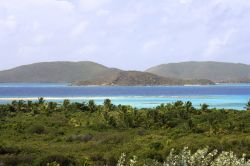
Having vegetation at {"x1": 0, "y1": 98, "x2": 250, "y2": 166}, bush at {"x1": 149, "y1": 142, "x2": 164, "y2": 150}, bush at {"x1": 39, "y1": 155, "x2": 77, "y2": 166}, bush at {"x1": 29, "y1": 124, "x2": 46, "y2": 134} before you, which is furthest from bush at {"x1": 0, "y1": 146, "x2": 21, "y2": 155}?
bush at {"x1": 29, "y1": 124, "x2": 46, "y2": 134}

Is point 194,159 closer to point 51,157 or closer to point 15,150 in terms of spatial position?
point 51,157

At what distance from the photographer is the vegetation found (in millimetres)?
28456

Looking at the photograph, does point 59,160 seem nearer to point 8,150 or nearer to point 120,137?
point 8,150

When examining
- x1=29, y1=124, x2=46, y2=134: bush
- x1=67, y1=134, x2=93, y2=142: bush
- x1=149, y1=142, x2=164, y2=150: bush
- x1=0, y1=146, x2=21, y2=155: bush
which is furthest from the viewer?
x1=29, y1=124, x2=46, y2=134: bush

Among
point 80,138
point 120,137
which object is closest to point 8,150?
point 80,138

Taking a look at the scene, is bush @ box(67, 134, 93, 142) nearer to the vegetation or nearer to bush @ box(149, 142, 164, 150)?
the vegetation

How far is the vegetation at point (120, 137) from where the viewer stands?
2846cm

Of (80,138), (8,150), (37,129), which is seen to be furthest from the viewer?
(37,129)

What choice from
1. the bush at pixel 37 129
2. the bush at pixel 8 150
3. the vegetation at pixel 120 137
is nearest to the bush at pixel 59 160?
the vegetation at pixel 120 137

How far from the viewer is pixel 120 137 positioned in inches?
1548

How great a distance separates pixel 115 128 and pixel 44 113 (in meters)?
21.2

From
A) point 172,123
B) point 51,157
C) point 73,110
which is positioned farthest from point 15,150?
point 73,110

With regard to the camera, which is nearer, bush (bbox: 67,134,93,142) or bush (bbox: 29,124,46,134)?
bush (bbox: 67,134,93,142)

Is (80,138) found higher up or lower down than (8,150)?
lower down
